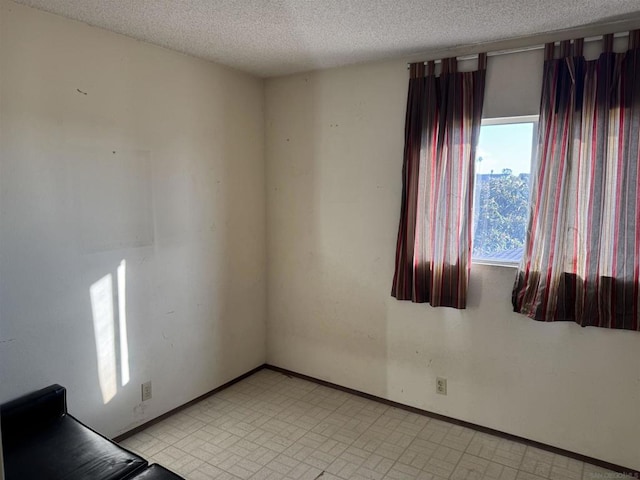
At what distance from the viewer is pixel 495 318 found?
277 cm

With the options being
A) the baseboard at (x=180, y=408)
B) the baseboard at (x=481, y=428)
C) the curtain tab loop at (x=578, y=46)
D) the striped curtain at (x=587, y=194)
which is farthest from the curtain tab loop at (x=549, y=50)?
the baseboard at (x=180, y=408)

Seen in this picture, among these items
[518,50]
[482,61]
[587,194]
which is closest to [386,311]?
Answer: [587,194]

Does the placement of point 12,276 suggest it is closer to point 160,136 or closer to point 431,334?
point 160,136

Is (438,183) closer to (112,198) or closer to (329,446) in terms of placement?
(329,446)

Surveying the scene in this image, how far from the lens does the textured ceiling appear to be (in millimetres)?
2127

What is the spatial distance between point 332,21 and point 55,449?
254 centimetres

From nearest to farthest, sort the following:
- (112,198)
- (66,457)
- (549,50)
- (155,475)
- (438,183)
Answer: (155,475) → (66,457) → (549,50) → (112,198) → (438,183)

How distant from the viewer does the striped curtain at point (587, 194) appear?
2301mm

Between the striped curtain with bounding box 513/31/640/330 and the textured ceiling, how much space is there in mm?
289

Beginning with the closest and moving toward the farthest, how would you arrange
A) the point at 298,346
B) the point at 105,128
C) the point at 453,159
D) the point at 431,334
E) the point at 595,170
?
the point at 595,170
the point at 105,128
the point at 453,159
the point at 431,334
the point at 298,346

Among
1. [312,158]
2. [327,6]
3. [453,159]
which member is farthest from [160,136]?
[453,159]

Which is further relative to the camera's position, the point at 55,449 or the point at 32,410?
the point at 32,410

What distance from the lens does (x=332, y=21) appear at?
234 cm

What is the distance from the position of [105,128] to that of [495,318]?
2.67m
